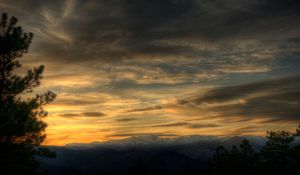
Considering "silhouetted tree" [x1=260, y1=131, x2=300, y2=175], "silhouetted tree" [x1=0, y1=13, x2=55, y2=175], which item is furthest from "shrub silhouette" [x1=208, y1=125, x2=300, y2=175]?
"silhouetted tree" [x1=0, y1=13, x2=55, y2=175]

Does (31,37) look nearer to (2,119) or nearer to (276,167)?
(2,119)

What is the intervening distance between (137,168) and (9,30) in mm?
54245

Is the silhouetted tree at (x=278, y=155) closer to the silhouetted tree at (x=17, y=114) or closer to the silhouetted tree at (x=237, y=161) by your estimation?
the silhouetted tree at (x=237, y=161)

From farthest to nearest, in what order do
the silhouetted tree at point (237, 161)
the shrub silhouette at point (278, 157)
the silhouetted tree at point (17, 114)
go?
1. the silhouetted tree at point (237, 161)
2. the shrub silhouette at point (278, 157)
3. the silhouetted tree at point (17, 114)

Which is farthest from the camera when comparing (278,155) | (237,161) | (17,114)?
(237,161)

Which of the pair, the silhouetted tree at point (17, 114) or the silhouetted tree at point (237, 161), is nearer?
the silhouetted tree at point (17, 114)


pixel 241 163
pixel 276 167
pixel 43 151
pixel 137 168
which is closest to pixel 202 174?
pixel 137 168

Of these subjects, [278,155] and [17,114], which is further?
[278,155]

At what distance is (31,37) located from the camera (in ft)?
87.4

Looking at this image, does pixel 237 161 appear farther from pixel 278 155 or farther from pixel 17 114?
pixel 17 114

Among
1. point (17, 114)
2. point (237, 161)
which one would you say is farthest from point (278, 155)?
point (17, 114)

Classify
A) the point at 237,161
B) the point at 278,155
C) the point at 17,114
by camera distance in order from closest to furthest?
the point at 17,114 < the point at 278,155 < the point at 237,161

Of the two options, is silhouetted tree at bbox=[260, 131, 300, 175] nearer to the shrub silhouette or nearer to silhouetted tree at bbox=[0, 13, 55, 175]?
the shrub silhouette

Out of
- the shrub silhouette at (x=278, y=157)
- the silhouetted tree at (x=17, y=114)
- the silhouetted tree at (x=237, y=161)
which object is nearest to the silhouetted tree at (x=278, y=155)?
the shrub silhouette at (x=278, y=157)
